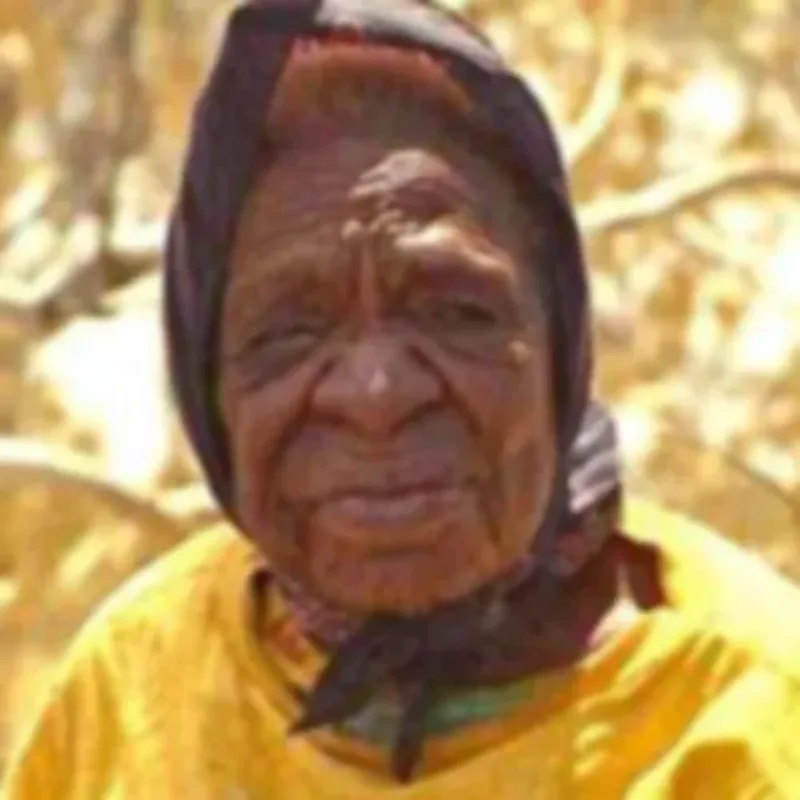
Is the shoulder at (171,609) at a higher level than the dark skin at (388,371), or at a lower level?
lower

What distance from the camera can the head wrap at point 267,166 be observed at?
35.6 inches

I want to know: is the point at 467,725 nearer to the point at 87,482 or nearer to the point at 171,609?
the point at 171,609

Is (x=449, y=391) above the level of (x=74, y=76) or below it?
above

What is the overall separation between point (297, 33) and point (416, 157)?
7cm

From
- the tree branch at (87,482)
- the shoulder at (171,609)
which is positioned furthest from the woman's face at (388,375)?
the tree branch at (87,482)

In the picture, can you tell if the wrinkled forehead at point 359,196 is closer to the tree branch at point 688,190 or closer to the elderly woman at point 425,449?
the elderly woman at point 425,449

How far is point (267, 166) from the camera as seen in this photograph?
2.99ft

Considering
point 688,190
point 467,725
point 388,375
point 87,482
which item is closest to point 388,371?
point 388,375

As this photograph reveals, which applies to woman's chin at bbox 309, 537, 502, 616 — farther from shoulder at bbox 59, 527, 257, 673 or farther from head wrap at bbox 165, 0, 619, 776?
shoulder at bbox 59, 527, 257, 673

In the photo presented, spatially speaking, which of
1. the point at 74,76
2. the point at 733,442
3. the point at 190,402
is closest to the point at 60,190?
the point at 74,76

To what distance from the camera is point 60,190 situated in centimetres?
225

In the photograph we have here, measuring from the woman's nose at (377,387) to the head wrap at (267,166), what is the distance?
67 millimetres

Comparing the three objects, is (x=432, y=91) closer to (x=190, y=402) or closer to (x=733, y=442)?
(x=190, y=402)

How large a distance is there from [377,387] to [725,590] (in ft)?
0.63
